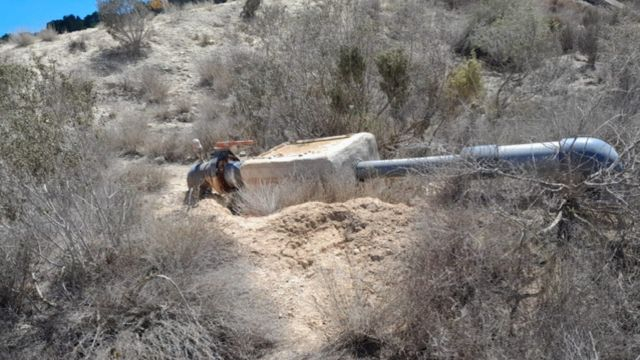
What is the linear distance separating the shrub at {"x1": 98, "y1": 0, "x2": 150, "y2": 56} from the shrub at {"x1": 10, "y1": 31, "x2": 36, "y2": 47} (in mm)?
2723

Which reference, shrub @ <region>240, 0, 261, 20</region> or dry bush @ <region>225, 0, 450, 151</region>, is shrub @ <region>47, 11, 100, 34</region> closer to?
shrub @ <region>240, 0, 261, 20</region>

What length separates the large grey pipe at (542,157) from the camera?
400 cm

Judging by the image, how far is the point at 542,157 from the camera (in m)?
4.45

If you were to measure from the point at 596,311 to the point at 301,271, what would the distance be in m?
2.22

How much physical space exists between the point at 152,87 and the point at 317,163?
8772 mm

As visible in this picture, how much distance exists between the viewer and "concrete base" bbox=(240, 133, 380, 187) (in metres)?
5.79

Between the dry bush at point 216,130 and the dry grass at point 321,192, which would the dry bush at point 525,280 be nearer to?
the dry grass at point 321,192

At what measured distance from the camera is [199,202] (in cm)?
607

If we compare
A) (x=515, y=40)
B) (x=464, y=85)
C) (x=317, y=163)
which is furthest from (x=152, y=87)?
(x=317, y=163)

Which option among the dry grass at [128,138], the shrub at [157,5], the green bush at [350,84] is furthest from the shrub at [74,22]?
the green bush at [350,84]

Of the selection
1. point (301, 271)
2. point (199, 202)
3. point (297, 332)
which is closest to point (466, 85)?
point (199, 202)

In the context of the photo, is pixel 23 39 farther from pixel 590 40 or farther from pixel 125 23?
pixel 590 40

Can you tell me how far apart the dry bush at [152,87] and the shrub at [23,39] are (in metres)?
5.62

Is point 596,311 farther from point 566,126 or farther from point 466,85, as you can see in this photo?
point 466,85
